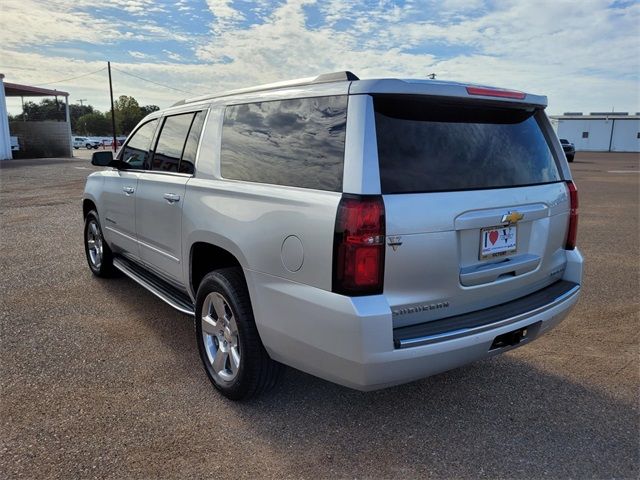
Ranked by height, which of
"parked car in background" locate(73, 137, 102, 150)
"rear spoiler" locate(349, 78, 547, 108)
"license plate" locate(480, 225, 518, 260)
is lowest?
"parked car in background" locate(73, 137, 102, 150)

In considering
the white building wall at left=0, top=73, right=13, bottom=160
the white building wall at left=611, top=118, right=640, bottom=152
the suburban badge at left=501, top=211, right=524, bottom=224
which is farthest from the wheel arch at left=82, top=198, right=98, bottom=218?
the white building wall at left=611, top=118, right=640, bottom=152

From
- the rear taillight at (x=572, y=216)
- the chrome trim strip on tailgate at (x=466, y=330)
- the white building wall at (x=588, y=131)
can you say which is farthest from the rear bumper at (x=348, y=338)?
the white building wall at (x=588, y=131)

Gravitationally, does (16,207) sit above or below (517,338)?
below

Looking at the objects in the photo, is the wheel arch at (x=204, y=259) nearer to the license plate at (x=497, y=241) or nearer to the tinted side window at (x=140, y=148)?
the tinted side window at (x=140, y=148)

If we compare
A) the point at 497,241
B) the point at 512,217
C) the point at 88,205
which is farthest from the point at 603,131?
the point at 497,241

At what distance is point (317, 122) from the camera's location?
263 centimetres

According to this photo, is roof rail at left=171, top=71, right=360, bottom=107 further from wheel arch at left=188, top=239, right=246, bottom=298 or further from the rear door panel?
wheel arch at left=188, top=239, right=246, bottom=298

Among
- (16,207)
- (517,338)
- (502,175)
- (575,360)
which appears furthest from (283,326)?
(16,207)

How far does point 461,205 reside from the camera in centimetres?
255

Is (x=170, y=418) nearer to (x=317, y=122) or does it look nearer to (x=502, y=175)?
(x=317, y=122)

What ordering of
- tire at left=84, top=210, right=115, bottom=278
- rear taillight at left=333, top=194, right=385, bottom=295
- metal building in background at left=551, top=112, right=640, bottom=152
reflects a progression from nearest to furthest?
1. rear taillight at left=333, top=194, right=385, bottom=295
2. tire at left=84, top=210, right=115, bottom=278
3. metal building in background at left=551, top=112, right=640, bottom=152

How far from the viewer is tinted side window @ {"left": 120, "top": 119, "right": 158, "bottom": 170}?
179 inches

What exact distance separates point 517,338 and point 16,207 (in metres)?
12.5

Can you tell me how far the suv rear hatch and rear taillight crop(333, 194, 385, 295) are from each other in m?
0.06
